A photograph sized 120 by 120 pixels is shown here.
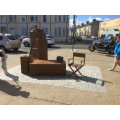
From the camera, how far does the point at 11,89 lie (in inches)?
153

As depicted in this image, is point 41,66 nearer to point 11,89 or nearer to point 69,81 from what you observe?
point 69,81

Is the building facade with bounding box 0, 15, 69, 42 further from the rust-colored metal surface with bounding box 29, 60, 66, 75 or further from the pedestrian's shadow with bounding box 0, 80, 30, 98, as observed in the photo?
the pedestrian's shadow with bounding box 0, 80, 30, 98

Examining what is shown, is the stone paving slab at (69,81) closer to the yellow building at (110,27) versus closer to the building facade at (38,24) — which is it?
the building facade at (38,24)

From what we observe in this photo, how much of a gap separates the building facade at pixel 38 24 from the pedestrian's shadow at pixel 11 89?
26.3 meters

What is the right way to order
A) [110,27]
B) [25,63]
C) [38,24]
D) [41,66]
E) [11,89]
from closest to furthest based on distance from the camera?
[11,89] → [41,66] → [25,63] → [38,24] → [110,27]

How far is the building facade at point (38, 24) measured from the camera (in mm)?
29047

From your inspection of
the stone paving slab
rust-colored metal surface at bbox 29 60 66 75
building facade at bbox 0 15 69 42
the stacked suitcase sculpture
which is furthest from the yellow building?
rust-colored metal surface at bbox 29 60 66 75

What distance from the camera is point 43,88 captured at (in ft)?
12.9

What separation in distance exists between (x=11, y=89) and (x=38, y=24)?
1108 inches

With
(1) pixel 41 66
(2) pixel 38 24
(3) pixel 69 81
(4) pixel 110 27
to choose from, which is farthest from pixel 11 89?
(4) pixel 110 27

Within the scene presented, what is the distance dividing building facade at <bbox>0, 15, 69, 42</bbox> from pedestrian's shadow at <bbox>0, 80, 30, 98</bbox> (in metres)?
26.3

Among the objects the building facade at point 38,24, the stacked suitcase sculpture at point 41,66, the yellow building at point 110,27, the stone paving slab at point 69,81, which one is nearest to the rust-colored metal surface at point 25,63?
the stacked suitcase sculpture at point 41,66

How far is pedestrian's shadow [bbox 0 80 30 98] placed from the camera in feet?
11.7

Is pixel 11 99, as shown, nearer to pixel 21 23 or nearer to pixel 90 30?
pixel 21 23
